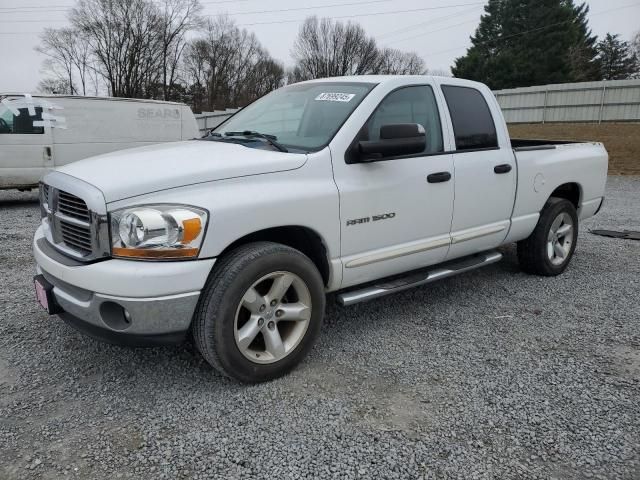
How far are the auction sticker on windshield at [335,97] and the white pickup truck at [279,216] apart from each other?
0.6 inches

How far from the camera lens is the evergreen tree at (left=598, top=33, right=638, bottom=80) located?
163 ft

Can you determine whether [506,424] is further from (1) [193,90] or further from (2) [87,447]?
(1) [193,90]

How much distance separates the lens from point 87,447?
237 centimetres

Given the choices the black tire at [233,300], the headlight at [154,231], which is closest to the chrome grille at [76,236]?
the headlight at [154,231]

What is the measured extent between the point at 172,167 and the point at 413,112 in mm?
1886

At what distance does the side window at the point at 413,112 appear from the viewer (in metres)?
3.48

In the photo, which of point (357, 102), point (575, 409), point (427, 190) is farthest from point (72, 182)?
point (575, 409)

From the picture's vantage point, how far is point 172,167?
2764 mm

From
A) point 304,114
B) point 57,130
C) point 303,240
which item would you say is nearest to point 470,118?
point 304,114

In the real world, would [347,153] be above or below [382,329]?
above

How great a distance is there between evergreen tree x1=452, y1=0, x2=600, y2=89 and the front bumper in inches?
1814

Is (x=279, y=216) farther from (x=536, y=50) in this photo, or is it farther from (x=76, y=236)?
(x=536, y=50)

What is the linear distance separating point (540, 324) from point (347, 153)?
2.03 m

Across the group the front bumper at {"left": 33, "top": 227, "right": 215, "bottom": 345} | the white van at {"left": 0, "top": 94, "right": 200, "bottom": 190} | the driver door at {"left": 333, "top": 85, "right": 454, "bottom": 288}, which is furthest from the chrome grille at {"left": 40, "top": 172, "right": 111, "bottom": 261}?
the white van at {"left": 0, "top": 94, "right": 200, "bottom": 190}
